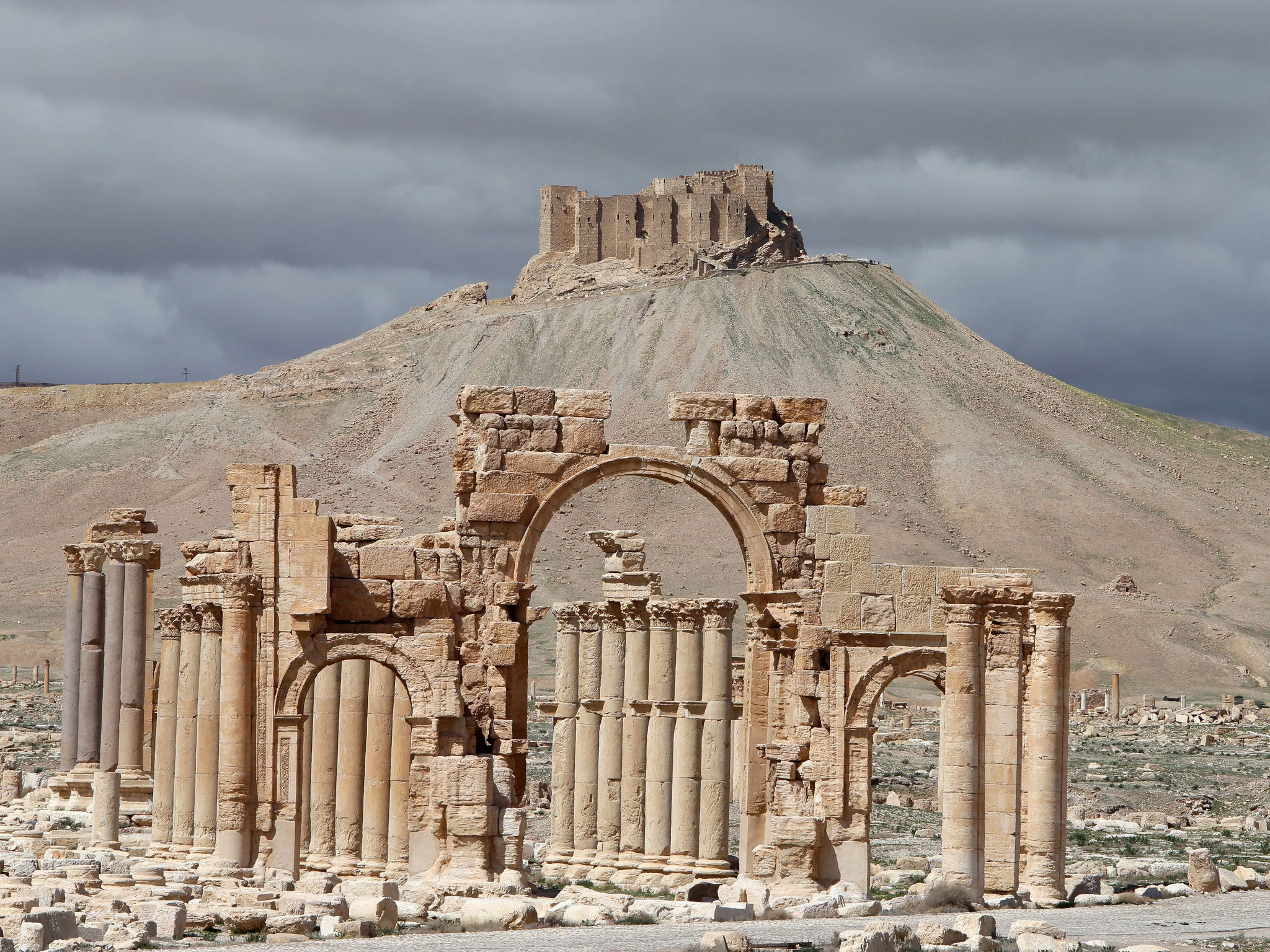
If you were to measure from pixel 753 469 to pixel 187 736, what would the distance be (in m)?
8.13

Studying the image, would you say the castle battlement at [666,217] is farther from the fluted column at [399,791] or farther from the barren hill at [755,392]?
the fluted column at [399,791]

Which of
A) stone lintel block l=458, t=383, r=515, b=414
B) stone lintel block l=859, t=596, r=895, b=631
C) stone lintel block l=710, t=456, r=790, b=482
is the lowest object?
stone lintel block l=859, t=596, r=895, b=631

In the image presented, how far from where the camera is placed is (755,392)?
115m

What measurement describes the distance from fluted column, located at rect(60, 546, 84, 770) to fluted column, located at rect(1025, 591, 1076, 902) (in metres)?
15.9

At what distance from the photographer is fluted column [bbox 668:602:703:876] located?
1182 inches

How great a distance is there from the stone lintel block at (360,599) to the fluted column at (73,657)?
361 inches

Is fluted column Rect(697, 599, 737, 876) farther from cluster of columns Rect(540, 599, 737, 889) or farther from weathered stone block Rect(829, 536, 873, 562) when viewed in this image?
weathered stone block Rect(829, 536, 873, 562)

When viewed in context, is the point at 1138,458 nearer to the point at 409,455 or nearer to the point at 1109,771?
the point at 409,455

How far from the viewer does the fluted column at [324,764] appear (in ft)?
92.2

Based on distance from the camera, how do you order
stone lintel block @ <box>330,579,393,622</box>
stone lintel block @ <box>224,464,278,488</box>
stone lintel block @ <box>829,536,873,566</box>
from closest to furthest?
1. stone lintel block @ <box>224,464,278,488</box>
2. stone lintel block @ <box>330,579,393,622</box>
3. stone lintel block @ <box>829,536,873,566</box>

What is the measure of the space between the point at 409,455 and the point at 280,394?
18.4 meters

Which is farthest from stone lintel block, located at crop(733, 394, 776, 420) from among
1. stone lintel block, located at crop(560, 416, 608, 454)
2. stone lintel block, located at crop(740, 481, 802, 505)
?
stone lintel block, located at crop(560, 416, 608, 454)

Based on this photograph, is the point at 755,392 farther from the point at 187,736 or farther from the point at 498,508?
the point at 187,736

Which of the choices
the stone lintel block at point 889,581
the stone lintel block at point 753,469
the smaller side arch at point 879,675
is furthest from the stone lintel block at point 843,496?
the smaller side arch at point 879,675
